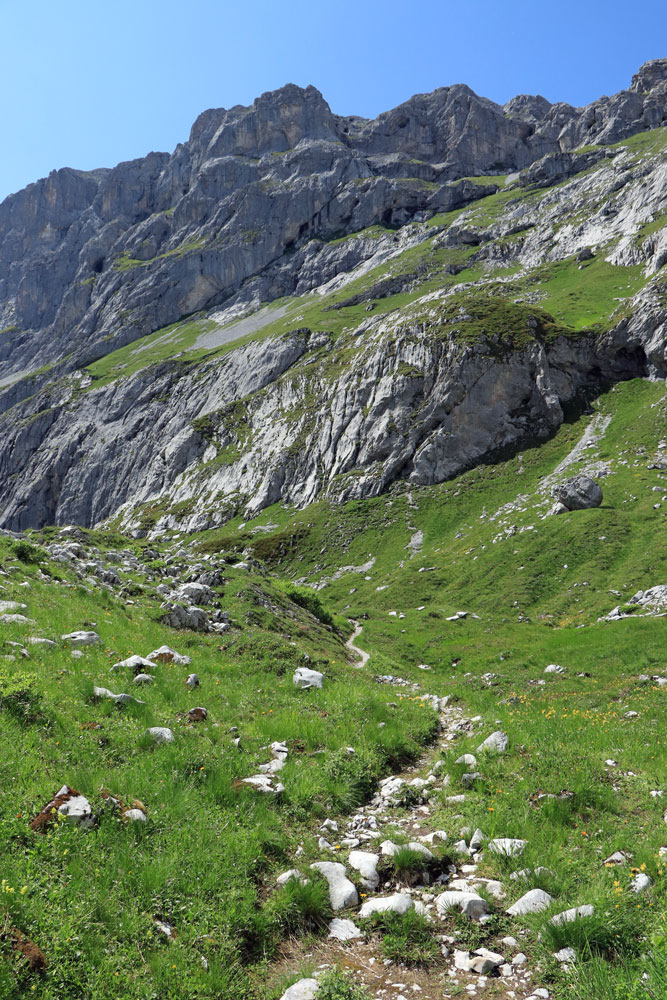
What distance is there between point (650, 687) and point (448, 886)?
14113mm

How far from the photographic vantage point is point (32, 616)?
13148 millimetres

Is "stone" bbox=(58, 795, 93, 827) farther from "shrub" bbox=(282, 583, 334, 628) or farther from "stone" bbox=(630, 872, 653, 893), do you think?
"shrub" bbox=(282, 583, 334, 628)

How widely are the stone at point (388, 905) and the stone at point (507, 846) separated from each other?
150 cm

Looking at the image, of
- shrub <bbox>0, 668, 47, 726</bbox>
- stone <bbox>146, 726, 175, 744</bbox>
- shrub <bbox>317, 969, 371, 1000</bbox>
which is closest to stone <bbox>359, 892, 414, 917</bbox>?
shrub <bbox>317, 969, 371, 1000</bbox>

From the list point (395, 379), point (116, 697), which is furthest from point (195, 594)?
point (395, 379)

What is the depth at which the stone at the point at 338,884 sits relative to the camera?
6152 millimetres

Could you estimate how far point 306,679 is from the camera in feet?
47.1

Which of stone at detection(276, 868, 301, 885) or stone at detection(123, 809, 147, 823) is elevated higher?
stone at detection(123, 809, 147, 823)

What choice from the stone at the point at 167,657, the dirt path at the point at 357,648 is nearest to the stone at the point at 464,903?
the stone at the point at 167,657

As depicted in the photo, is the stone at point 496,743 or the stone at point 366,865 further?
the stone at point 496,743

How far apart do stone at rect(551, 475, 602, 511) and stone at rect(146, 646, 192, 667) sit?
51.3 m

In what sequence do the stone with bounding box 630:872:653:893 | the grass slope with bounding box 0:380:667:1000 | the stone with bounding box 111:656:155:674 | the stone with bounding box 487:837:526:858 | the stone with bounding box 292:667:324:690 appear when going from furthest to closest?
1. the stone with bounding box 292:667:324:690
2. the stone with bounding box 111:656:155:674
3. the stone with bounding box 487:837:526:858
4. the stone with bounding box 630:872:653:893
5. the grass slope with bounding box 0:380:667:1000

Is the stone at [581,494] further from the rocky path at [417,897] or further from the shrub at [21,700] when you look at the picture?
the shrub at [21,700]

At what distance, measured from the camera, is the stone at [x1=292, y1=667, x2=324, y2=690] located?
46.0ft
